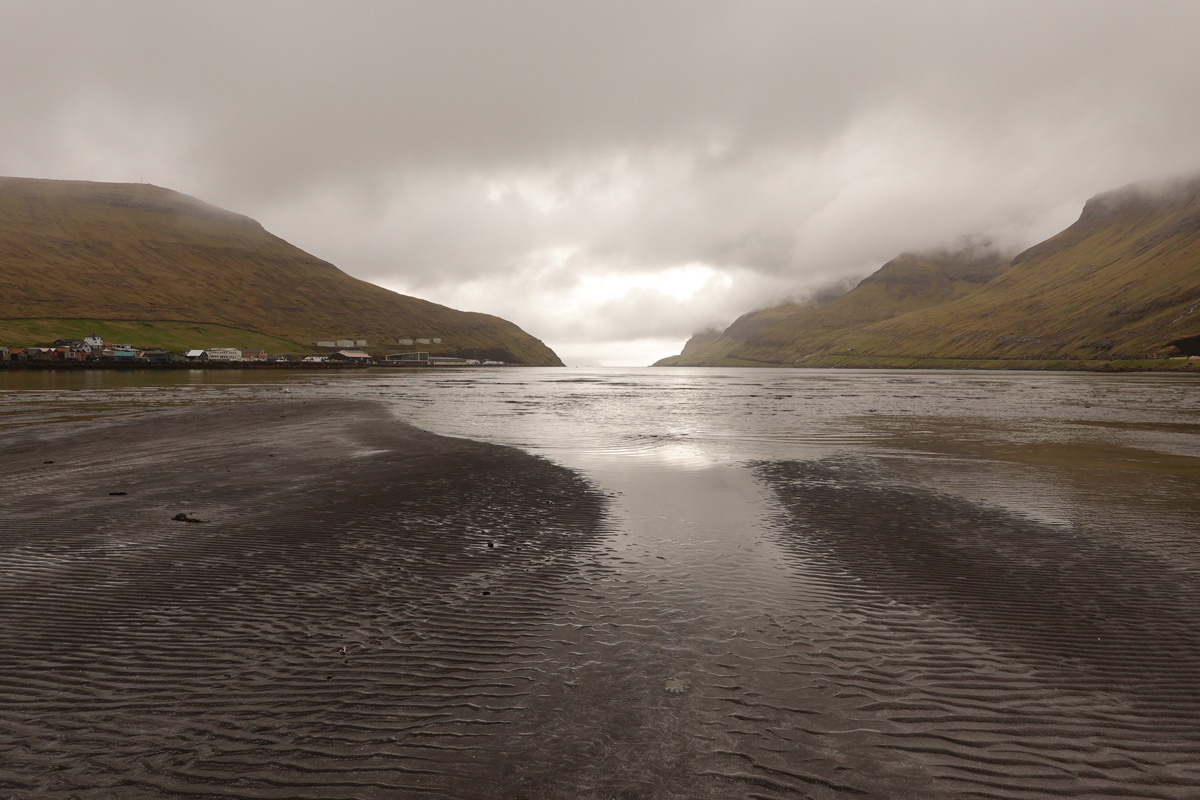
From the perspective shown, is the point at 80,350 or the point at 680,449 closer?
the point at 680,449

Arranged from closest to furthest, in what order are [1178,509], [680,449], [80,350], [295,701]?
[295,701] → [1178,509] → [680,449] → [80,350]

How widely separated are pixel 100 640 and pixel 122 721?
8.97ft

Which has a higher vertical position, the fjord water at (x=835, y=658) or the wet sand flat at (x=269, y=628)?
the fjord water at (x=835, y=658)

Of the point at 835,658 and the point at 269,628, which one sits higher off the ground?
the point at 835,658

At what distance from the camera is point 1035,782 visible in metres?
5.44

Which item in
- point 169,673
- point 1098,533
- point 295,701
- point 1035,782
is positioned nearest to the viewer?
point 1035,782

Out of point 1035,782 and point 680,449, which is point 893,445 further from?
point 1035,782

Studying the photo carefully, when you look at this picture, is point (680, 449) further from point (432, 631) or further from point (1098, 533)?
point (432, 631)

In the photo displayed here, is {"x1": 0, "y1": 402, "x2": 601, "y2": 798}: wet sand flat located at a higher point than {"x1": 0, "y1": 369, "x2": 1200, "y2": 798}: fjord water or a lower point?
lower

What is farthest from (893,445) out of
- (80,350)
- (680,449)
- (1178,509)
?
(80,350)

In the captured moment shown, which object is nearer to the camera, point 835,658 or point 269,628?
point 835,658

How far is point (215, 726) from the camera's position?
20.4 ft

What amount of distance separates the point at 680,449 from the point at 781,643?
66.3ft

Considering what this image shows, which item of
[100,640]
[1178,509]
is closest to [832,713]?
[100,640]
